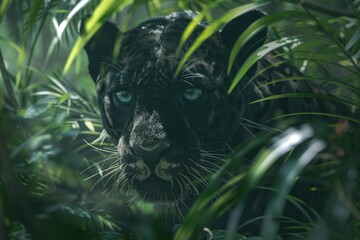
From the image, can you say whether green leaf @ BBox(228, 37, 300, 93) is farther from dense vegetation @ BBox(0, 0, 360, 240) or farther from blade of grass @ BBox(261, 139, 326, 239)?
Answer: blade of grass @ BBox(261, 139, 326, 239)

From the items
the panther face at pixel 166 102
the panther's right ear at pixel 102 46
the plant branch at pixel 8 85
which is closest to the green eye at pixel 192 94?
the panther face at pixel 166 102

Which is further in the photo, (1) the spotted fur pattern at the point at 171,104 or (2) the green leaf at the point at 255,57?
(1) the spotted fur pattern at the point at 171,104

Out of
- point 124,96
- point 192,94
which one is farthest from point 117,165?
point 192,94

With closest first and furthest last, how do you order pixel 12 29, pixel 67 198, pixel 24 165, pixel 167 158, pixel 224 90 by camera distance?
pixel 67 198 < pixel 24 165 < pixel 167 158 < pixel 224 90 < pixel 12 29

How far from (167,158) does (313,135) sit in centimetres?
86

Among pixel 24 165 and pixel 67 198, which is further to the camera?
pixel 24 165

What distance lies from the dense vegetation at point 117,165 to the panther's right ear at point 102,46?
13cm

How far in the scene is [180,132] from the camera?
2258 mm

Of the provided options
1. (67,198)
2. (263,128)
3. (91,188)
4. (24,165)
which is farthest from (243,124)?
(67,198)

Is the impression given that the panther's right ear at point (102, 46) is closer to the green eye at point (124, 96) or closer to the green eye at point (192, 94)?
the green eye at point (124, 96)

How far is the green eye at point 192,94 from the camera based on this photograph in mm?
2330

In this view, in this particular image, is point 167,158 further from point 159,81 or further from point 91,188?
point 91,188

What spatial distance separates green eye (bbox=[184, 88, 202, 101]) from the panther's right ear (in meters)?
0.31

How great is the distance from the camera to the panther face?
2.23 metres
